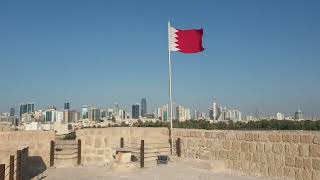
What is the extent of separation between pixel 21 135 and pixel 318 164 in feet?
32.2

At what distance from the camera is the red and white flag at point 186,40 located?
1490 cm

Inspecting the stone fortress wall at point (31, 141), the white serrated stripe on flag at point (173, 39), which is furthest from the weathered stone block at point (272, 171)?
the stone fortress wall at point (31, 141)

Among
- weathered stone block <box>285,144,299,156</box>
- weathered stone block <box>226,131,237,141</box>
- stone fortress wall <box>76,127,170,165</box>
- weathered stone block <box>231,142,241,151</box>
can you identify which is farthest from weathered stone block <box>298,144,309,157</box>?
stone fortress wall <box>76,127,170,165</box>

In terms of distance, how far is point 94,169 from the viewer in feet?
42.2

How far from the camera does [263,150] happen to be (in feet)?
35.0

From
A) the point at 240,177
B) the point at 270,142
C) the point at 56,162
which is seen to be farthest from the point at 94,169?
the point at 270,142

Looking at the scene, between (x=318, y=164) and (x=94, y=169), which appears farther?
(x=94, y=169)

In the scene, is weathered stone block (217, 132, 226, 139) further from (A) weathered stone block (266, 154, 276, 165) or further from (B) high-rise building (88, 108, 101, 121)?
(B) high-rise building (88, 108, 101, 121)

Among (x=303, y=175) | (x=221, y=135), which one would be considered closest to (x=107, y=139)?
(x=221, y=135)

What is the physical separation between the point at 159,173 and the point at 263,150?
2.87 metres

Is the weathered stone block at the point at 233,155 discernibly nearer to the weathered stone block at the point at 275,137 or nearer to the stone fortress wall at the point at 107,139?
the weathered stone block at the point at 275,137

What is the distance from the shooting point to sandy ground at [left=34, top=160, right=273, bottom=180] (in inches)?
412

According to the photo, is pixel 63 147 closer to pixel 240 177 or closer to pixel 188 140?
pixel 188 140

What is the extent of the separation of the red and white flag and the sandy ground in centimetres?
431
